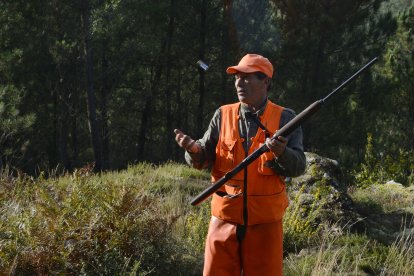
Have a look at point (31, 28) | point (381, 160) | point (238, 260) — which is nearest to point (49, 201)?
point (238, 260)

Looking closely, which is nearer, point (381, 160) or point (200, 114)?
point (381, 160)

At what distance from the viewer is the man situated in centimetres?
316

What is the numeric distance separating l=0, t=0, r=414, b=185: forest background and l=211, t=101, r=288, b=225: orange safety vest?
14.9m

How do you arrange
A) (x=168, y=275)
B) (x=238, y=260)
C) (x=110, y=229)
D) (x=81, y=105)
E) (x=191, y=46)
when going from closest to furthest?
(x=238, y=260) → (x=110, y=229) → (x=168, y=275) → (x=191, y=46) → (x=81, y=105)

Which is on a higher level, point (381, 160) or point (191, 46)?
point (191, 46)

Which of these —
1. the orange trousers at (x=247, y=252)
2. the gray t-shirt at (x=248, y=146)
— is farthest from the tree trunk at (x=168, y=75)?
the orange trousers at (x=247, y=252)

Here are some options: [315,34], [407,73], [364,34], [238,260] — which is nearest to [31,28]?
[315,34]

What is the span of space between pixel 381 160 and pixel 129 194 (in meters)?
6.82

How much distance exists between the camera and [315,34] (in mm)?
21172

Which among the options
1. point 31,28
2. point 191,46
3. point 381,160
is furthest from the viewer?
point 191,46

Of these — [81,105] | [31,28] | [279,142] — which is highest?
[31,28]

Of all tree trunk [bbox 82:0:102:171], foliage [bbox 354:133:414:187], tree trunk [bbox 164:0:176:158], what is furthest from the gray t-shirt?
tree trunk [bbox 164:0:176:158]

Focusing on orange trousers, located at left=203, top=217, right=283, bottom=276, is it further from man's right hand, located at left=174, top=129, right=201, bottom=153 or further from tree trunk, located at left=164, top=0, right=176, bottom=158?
tree trunk, located at left=164, top=0, right=176, bottom=158

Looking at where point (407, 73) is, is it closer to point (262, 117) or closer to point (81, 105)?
point (81, 105)
